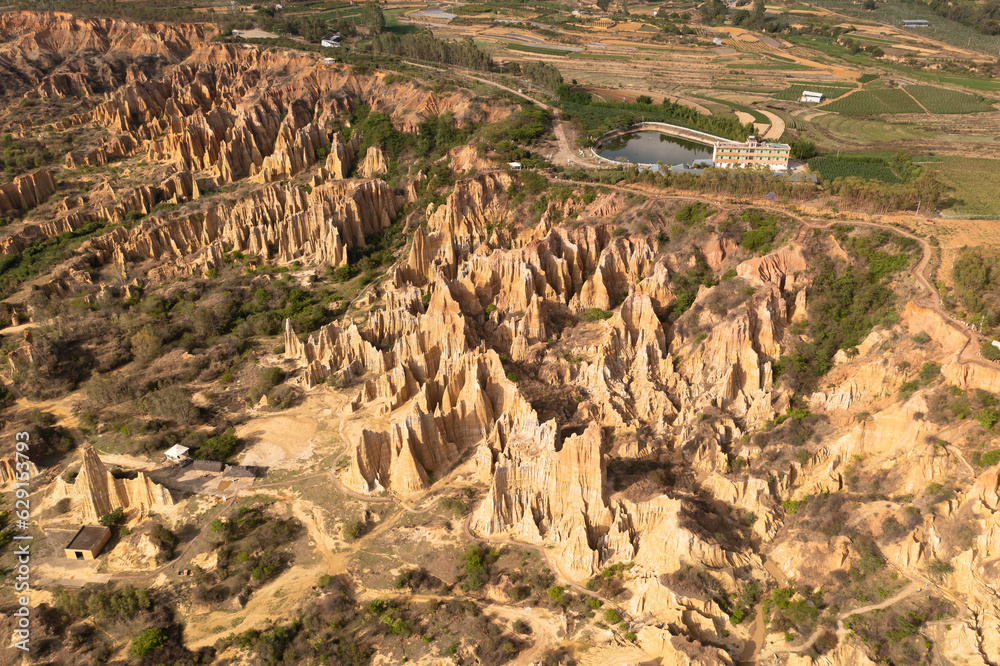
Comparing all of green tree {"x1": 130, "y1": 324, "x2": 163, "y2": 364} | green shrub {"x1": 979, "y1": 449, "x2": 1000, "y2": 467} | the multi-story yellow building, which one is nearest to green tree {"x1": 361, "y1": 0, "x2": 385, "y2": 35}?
the multi-story yellow building

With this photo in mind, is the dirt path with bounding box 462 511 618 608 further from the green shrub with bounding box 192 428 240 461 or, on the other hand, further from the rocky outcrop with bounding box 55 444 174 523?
the rocky outcrop with bounding box 55 444 174 523

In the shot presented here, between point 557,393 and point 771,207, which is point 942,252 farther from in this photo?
point 557,393

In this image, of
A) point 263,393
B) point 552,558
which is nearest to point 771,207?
point 552,558

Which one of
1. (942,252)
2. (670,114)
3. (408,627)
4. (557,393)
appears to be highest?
(670,114)

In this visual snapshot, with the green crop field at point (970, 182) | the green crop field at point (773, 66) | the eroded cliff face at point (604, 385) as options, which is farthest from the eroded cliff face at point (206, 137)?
the green crop field at point (773, 66)

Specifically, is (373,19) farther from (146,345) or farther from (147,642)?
(147,642)

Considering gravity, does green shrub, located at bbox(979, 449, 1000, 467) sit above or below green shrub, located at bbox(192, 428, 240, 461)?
above
